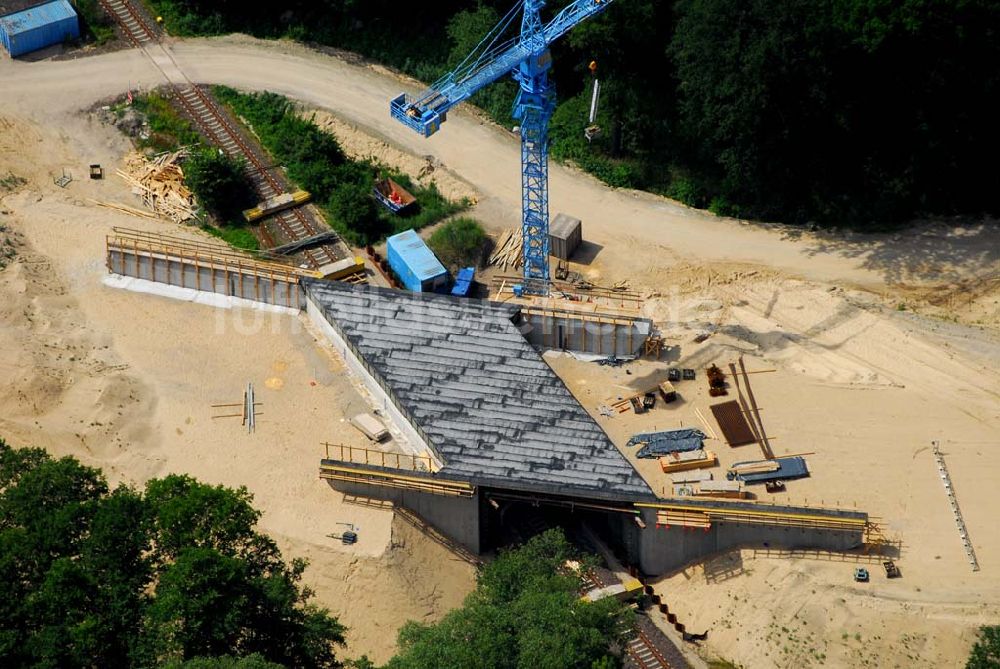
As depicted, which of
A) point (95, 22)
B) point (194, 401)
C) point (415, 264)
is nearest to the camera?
point (194, 401)

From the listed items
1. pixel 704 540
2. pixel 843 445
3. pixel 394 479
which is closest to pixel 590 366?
pixel 704 540

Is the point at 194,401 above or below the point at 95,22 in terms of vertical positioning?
below

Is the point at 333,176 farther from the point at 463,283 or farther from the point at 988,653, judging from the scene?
the point at 988,653

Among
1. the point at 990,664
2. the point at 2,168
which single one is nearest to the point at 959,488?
the point at 990,664

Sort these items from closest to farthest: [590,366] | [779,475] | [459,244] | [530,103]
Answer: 1. [779,475]
2. [530,103]
3. [590,366]
4. [459,244]

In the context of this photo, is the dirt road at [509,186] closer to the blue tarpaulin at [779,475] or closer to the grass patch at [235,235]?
the grass patch at [235,235]

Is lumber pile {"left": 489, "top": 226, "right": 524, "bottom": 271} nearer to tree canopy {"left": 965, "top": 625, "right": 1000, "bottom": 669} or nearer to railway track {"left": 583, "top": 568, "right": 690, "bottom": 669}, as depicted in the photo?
railway track {"left": 583, "top": 568, "right": 690, "bottom": 669}

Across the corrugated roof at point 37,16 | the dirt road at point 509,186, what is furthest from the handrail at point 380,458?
the corrugated roof at point 37,16

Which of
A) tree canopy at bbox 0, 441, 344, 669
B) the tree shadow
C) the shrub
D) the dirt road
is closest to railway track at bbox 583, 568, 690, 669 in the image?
tree canopy at bbox 0, 441, 344, 669
